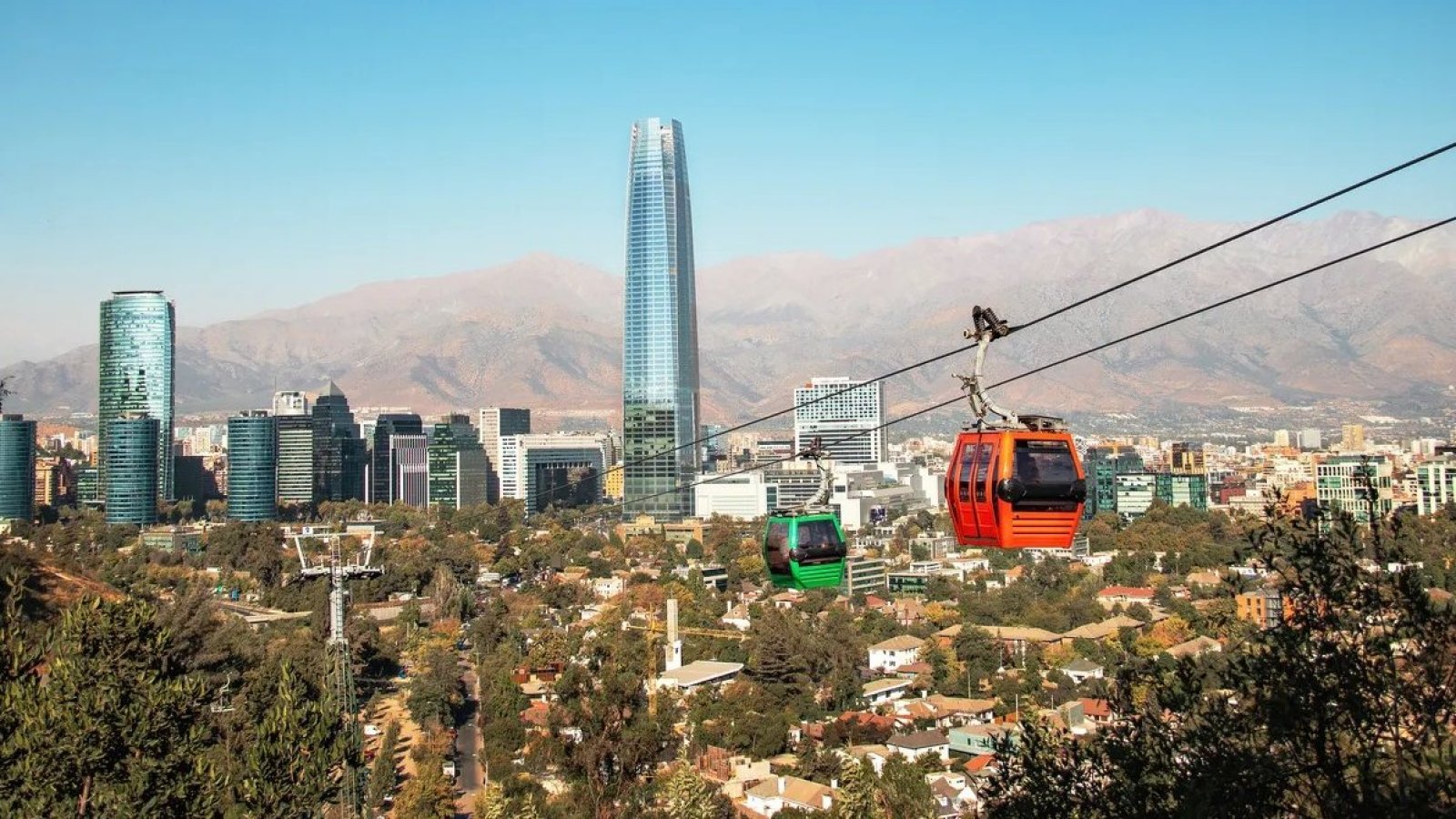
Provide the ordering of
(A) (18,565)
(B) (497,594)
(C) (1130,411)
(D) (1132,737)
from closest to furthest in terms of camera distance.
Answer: (D) (1132,737), (A) (18,565), (B) (497,594), (C) (1130,411)

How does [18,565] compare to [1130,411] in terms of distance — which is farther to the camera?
[1130,411]

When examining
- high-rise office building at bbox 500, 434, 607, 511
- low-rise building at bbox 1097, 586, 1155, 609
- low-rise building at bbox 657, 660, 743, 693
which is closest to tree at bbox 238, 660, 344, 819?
low-rise building at bbox 657, 660, 743, 693

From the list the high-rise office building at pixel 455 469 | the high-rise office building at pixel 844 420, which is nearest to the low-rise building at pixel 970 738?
the high-rise office building at pixel 455 469

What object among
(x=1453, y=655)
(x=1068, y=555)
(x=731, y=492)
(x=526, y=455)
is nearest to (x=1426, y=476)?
(x=1068, y=555)

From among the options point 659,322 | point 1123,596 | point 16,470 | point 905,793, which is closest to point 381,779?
point 905,793

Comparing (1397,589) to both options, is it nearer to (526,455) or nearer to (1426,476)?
(1426,476)

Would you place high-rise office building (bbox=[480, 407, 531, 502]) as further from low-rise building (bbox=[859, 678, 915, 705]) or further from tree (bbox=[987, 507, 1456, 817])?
tree (bbox=[987, 507, 1456, 817])
